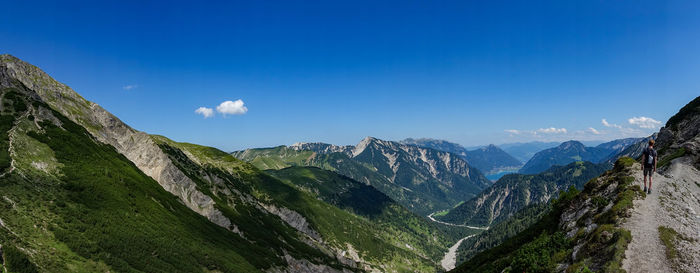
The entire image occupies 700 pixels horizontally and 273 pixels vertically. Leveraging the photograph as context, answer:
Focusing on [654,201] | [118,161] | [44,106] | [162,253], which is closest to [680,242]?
[654,201]

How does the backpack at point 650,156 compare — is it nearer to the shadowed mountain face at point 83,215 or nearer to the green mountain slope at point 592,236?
the green mountain slope at point 592,236

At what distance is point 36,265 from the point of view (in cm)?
6931

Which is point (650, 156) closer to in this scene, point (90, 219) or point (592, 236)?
point (592, 236)

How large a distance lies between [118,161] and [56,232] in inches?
3752

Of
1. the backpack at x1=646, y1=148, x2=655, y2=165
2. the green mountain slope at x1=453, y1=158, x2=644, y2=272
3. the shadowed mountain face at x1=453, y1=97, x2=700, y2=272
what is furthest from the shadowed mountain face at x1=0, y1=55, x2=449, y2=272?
the backpack at x1=646, y1=148, x2=655, y2=165

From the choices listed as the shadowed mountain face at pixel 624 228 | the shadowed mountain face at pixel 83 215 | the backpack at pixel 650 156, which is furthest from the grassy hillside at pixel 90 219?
the backpack at pixel 650 156

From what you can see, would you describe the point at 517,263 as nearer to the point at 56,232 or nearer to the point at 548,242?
the point at 548,242

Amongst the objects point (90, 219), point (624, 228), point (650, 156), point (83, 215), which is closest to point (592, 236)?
point (624, 228)

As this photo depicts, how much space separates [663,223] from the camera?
34969 mm

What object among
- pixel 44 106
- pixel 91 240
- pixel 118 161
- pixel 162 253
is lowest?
pixel 162 253

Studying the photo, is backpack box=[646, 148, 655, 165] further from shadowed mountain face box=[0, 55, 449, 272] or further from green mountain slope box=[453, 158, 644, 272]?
shadowed mountain face box=[0, 55, 449, 272]

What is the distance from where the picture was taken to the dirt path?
27.9m

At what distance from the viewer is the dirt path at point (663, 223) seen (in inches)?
1099

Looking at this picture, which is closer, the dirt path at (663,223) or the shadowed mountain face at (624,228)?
the dirt path at (663,223)
